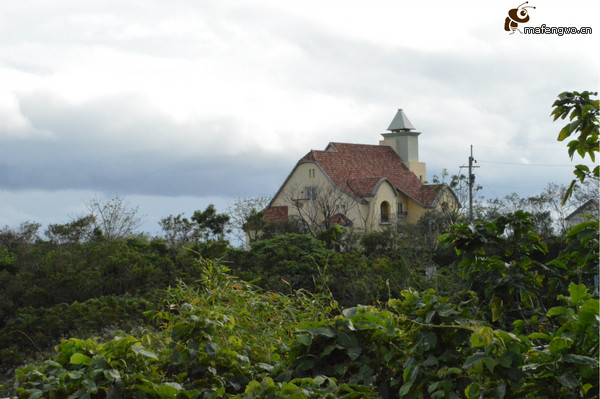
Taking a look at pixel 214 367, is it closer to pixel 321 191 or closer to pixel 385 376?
pixel 385 376

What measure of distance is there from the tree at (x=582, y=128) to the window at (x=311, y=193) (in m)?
27.0

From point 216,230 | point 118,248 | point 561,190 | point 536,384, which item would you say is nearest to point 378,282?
point 118,248

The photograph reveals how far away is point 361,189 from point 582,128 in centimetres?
2812

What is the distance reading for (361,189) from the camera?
31156 millimetres

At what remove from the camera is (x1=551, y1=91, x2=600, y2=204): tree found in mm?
3002

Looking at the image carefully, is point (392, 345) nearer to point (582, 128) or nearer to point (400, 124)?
point (582, 128)

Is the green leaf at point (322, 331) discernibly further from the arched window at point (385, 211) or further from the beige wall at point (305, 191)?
the arched window at point (385, 211)

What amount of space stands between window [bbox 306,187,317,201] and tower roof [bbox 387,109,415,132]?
9.32 metres

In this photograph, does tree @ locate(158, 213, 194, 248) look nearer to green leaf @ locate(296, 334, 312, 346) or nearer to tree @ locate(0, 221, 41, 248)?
tree @ locate(0, 221, 41, 248)

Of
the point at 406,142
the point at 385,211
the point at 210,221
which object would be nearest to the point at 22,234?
the point at 210,221

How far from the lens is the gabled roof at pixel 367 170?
31.5m

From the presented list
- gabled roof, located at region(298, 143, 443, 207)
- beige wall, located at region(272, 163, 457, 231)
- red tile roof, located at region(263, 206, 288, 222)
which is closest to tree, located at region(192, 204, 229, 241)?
beige wall, located at region(272, 163, 457, 231)

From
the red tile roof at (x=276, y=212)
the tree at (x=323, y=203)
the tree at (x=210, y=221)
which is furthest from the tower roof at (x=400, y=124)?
the tree at (x=210, y=221)

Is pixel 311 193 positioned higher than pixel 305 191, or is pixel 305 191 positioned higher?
pixel 305 191
